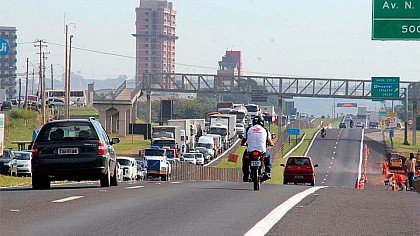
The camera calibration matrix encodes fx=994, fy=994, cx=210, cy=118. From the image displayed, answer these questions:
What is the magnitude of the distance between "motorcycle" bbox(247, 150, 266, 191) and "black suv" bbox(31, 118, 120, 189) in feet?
10.9

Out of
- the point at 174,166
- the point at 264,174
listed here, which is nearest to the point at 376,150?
the point at 174,166

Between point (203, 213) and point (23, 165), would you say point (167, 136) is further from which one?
point (203, 213)

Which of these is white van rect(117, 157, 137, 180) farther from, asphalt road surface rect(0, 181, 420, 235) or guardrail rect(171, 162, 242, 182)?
asphalt road surface rect(0, 181, 420, 235)

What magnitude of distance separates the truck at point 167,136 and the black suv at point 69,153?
2272 inches

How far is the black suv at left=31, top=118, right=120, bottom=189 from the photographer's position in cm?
2217

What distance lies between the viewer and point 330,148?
11181cm

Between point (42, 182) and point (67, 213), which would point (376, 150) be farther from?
point (67, 213)

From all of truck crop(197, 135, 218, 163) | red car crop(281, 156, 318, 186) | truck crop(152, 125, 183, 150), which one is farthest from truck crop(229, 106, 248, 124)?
red car crop(281, 156, 318, 186)

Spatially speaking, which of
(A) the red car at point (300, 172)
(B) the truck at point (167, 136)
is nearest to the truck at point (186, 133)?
(B) the truck at point (167, 136)

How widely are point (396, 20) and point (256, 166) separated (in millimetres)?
15600

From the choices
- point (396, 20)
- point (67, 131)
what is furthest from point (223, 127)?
point (67, 131)

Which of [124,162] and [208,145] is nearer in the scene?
[124,162]

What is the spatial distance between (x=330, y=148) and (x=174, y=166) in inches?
2169

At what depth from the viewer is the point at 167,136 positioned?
8381cm
